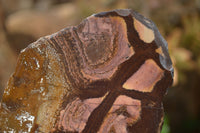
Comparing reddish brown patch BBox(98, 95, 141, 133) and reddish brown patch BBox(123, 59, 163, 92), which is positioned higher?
reddish brown patch BBox(123, 59, 163, 92)

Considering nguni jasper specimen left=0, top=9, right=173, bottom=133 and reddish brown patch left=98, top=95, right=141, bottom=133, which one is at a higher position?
nguni jasper specimen left=0, top=9, right=173, bottom=133

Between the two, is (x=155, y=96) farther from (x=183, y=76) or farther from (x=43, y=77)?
(x=183, y=76)

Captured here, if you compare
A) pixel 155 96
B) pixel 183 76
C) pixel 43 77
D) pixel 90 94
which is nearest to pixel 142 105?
pixel 155 96

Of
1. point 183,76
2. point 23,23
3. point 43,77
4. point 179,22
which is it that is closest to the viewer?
point 43,77

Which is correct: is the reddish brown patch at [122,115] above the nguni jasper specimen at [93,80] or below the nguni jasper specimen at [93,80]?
below

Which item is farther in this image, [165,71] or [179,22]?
[179,22]

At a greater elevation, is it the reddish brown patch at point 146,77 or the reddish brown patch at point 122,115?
the reddish brown patch at point 146,77
